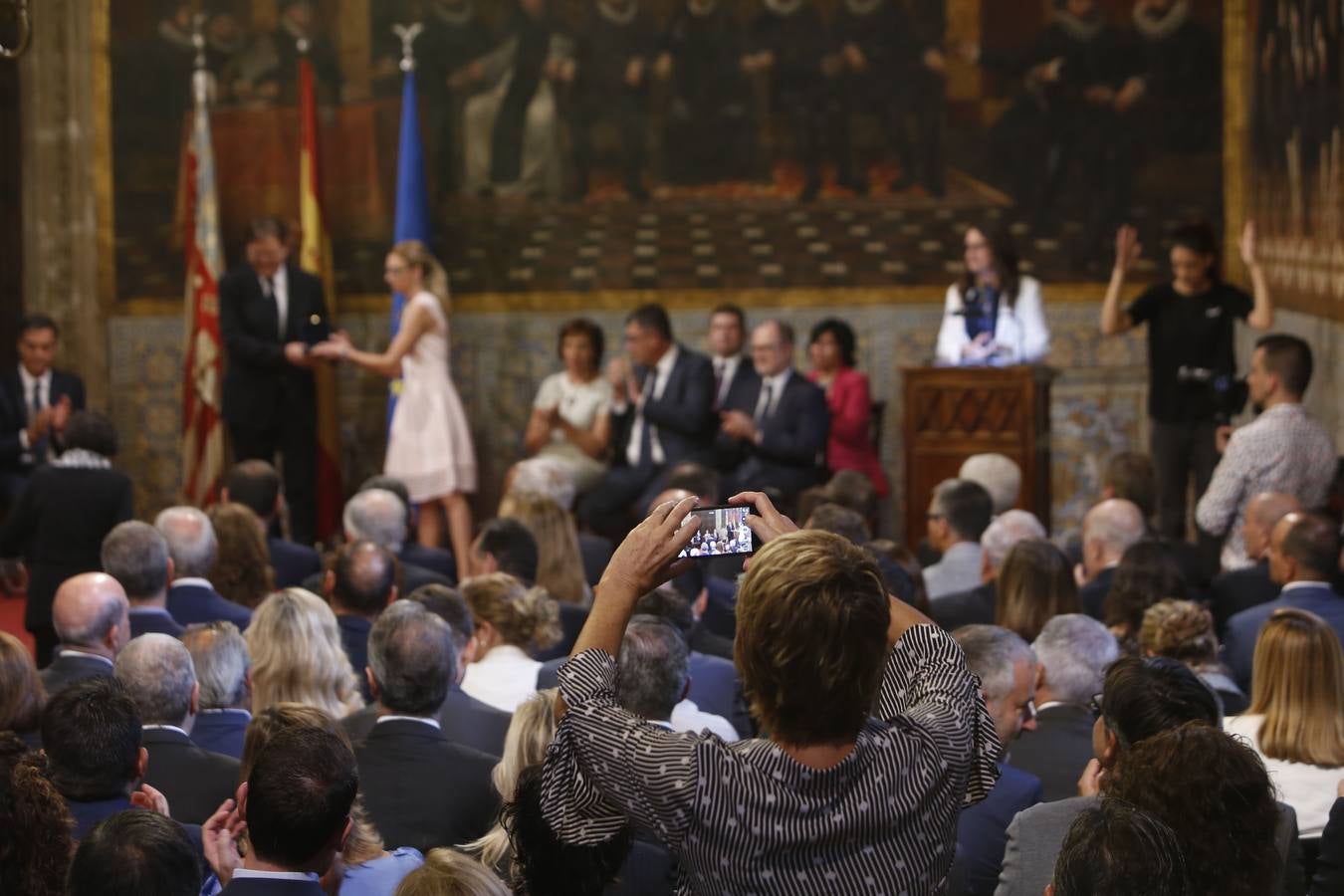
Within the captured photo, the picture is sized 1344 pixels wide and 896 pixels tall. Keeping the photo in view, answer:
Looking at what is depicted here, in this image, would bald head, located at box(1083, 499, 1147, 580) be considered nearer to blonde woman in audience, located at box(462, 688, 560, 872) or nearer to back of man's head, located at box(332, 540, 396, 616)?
back of man's head, located at box(332, 540, 396, 616)

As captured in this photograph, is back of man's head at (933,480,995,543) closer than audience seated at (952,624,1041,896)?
No

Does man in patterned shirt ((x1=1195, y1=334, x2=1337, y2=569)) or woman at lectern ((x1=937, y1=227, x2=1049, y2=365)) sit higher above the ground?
woman at lectern ((x1=937, y1=227, x2=1049, y2=365))

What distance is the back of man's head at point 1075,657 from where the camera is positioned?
462 centimetres

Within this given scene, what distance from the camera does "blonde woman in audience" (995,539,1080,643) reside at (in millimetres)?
5641

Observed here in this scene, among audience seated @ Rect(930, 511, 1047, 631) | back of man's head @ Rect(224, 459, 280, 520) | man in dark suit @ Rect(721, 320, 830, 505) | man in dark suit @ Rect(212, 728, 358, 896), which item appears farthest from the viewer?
man in dark suit @ Rect(721, 320, 830, 505)

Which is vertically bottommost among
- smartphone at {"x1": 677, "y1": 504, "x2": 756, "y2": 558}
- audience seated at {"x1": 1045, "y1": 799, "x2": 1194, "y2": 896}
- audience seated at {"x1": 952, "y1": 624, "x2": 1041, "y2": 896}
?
audience seated at {"x1": 952, "y1": 624, "x2": 1041, "y2": 896}

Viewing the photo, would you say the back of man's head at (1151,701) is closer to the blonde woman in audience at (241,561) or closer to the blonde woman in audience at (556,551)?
the blonde woman in audience at (556,551)

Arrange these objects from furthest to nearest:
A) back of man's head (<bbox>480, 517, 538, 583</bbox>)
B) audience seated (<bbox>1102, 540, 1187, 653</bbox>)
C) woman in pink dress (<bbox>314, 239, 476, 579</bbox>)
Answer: woman in pink dress (<bbox>314, 239, 476, 579</bbox>) → back of man's head (<bbox>480, 517, 538, 583</bbox>) → audience seated (<bbox>1102, 540, 1187, 653</bbox>)

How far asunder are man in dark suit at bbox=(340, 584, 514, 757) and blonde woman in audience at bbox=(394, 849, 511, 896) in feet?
5.27

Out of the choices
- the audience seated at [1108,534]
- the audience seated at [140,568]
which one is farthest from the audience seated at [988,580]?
the audience seated at [140,568]

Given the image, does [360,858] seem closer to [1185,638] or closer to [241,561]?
[1185,638]

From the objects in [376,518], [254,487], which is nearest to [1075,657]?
[376,518]

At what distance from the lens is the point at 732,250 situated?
11859mm

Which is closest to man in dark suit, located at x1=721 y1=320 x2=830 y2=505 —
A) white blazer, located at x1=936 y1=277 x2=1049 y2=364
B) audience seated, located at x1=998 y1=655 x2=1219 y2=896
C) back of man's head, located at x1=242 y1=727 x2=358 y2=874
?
white blazer, located at x1=936 y1=277 x2=1049 y2=364
